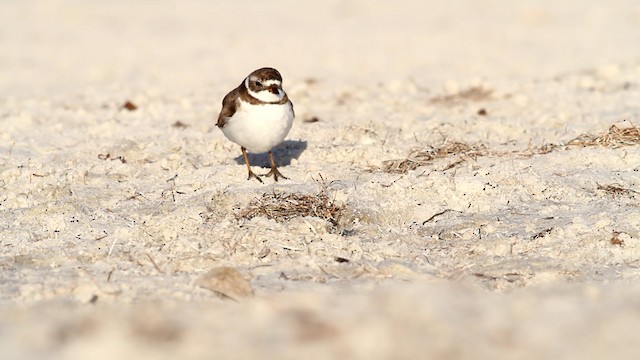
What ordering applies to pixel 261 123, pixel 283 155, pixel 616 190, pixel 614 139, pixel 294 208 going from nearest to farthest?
pixel 294 208 → pixel 616 190 → pixel 261 123 → pixel 614 139 → pixel 283 155

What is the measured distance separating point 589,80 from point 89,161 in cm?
631

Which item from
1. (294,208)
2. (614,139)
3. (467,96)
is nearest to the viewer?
(294,208)

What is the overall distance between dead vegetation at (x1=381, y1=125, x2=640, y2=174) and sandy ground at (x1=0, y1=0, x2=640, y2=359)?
0.05m

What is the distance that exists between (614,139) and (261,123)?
3079mm

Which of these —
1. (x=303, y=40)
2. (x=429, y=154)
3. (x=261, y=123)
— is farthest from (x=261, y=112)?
(x=303, y=40)

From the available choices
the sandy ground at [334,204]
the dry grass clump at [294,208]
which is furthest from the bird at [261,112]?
the dry grass clump at [294,208]

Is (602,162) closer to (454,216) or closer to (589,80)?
(454,216)

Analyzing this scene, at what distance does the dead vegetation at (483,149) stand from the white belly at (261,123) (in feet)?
3.15

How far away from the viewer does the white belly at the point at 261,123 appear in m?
7.37

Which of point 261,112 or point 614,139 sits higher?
point 261,112

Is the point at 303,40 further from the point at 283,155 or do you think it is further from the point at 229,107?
the point at 229,107

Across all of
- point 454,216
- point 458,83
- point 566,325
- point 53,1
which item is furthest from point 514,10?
point 566,325

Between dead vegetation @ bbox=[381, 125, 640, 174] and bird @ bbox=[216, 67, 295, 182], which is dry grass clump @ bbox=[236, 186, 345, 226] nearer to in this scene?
bird @ bbox=[216, 67, 295, 182]

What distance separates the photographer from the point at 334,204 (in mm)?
6461
